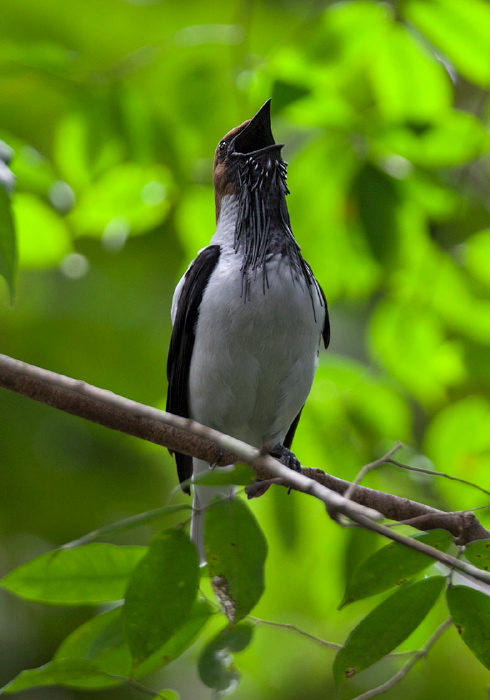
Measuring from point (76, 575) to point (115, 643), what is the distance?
0.18m

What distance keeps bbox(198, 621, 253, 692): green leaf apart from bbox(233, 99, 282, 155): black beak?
5.65 ft

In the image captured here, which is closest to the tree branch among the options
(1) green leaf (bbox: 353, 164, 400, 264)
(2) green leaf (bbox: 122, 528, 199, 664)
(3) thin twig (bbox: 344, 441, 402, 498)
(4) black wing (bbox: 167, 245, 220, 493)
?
(3) thin twig (bbox: 344, 441, 402, 498)

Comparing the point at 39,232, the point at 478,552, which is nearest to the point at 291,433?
the point at 39,232

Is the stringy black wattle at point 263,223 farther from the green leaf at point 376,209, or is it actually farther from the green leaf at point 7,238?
the green leaf at point 7,238

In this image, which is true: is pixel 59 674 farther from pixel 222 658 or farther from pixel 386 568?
pixel 386 568

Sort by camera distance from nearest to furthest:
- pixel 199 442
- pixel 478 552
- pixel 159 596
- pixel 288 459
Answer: pixel 159 596 < pixel 478 552 < pixel 199 442 < pixel 288 459

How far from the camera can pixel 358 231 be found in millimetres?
3209

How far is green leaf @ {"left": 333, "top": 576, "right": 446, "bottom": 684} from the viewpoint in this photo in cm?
155

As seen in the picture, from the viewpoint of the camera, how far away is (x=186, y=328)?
2.95 meters

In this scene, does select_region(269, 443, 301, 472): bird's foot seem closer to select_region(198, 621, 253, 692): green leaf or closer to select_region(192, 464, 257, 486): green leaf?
select_region(198, 621, 253, 692): green leaf

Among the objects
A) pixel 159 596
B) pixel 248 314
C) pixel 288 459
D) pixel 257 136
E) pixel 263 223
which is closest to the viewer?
pixel 159 596

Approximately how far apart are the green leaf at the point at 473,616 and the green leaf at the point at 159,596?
52 cm

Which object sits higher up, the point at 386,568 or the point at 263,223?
the point at 263,223

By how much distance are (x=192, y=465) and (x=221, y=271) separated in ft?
3.15
